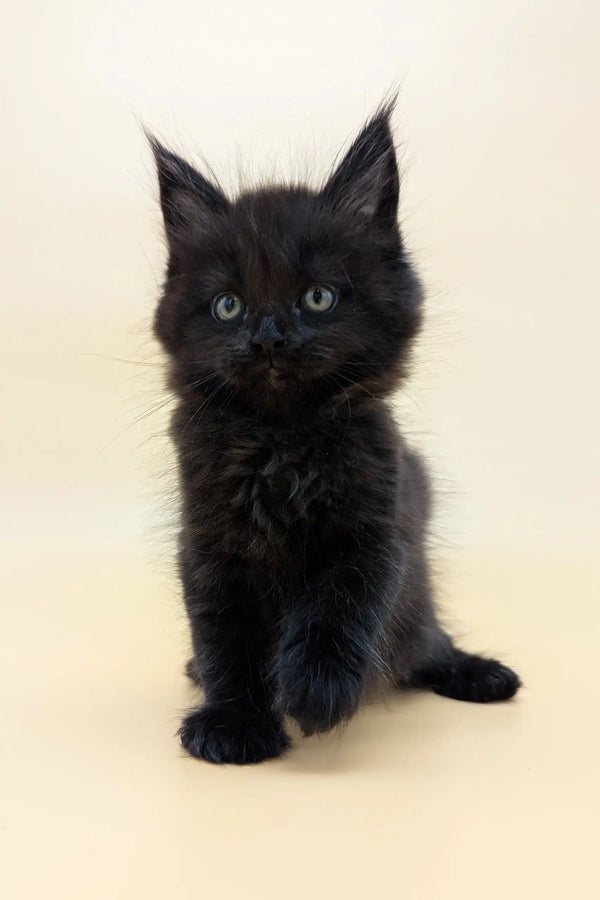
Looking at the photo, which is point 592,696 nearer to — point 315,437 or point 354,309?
point 315,437

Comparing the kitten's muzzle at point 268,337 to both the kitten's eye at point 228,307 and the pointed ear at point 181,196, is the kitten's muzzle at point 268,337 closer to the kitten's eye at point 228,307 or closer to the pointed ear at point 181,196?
the kitten's eye at point 228,307

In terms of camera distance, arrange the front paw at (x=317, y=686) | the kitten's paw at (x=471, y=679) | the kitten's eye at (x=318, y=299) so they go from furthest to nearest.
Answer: the kitten's paw at (x=471, y=679) → the kitten's eye at (x=318, y=299) → the front paw at (x=317, y=686)

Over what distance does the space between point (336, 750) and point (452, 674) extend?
1.88 ft

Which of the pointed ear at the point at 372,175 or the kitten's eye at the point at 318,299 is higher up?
the pointed ear at the point at 372,175

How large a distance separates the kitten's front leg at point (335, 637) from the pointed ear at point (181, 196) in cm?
87

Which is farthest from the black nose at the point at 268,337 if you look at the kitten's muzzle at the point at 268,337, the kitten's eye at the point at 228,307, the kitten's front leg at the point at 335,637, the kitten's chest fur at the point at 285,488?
the kitten's front leg at the point at 335,637

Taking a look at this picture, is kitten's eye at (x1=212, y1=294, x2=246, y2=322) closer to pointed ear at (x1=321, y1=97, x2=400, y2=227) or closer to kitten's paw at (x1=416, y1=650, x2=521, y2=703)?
pointed ear at (x1=321, y1=97, x2=400, y2=227)

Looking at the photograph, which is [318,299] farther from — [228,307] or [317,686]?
[317,686]

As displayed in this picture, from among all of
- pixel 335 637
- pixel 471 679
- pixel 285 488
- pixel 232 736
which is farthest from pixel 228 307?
pixel 471 679

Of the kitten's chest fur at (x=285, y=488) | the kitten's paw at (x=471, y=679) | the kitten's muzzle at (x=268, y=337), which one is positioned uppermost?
the kitten's muzzle at (x=268, y=337)

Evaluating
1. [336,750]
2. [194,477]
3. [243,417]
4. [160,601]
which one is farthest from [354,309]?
[160,601]

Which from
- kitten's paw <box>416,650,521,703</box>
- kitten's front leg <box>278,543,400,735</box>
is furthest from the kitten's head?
kitten's paw <box>416,650,521,703</box>

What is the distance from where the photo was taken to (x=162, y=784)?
2.17 m

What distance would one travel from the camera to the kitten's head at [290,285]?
7.39 ft
